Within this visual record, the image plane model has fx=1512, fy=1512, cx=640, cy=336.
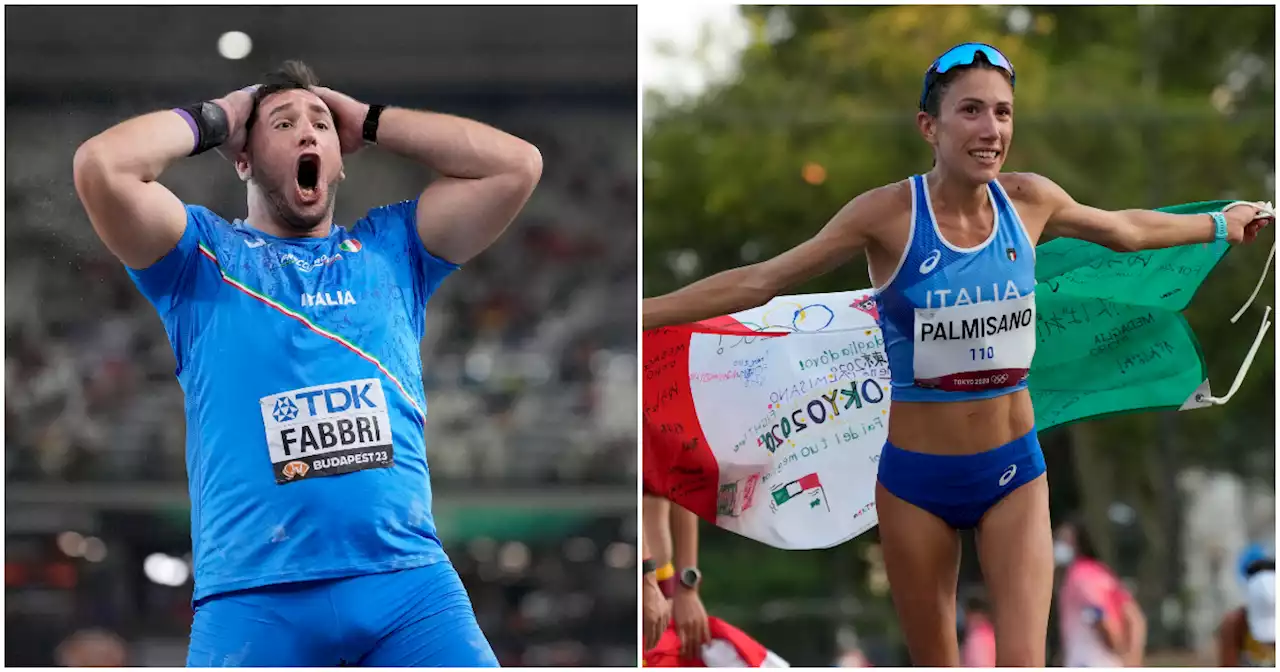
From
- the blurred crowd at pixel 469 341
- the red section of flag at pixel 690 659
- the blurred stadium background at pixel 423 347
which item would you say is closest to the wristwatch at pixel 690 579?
the red section of flag at pixel 690 659

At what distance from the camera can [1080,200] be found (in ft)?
38.0

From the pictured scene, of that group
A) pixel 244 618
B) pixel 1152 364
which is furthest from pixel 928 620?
pixel 244 618

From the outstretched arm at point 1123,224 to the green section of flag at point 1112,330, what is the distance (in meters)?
0.12

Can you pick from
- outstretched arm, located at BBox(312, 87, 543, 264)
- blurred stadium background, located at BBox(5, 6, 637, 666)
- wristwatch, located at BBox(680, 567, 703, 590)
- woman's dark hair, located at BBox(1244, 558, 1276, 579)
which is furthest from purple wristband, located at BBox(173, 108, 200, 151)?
blurred stadium background, located at BBox(5, 6, 637, 666)

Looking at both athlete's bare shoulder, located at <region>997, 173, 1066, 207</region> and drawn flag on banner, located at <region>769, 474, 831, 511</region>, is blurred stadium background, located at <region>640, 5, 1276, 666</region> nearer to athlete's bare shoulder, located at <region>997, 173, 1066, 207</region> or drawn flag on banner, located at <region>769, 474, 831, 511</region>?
drawn flag on banner, located at <region>769, 474, 831, 511</region>

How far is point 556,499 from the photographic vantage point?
38.7ft

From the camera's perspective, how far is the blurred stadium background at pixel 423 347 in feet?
35.6

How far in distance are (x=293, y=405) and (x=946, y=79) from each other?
74.7 inches

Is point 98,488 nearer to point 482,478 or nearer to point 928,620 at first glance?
point 482,478

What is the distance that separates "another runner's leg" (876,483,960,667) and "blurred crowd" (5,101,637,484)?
744 cm

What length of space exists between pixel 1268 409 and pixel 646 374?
26.6 ft

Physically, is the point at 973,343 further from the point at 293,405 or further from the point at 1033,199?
the point at 293,405

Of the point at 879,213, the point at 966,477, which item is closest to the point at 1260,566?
the point at 966,477

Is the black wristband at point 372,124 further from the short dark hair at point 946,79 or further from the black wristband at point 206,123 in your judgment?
the short dark hair at point 946,79
